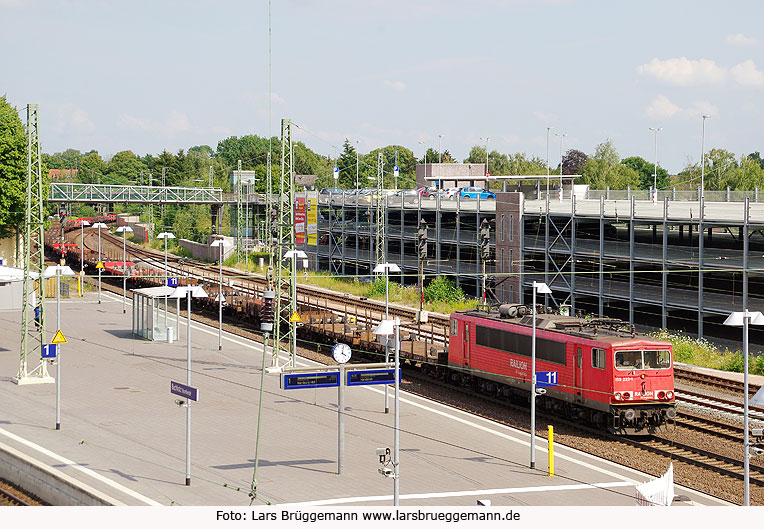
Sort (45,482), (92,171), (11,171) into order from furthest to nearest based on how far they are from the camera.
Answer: (92,171)
(11,171)
(45,482)

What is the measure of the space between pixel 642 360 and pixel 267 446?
37.8ft

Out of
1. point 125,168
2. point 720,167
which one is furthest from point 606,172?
point 125,168

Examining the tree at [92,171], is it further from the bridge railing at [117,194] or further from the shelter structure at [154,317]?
the shelter structure at [154,317]

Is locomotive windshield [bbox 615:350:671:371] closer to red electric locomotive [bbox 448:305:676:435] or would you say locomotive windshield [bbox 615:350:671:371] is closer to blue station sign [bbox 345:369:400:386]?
red electric locomotive [bbox 448:305:676:435]

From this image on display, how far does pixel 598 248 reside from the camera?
55.5 metres

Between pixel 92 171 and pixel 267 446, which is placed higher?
pixel 92 171

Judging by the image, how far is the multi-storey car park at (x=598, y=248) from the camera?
48.3 metres

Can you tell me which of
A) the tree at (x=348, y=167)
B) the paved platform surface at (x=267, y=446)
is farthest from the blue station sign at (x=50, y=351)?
the tree at (x=348, y=167)

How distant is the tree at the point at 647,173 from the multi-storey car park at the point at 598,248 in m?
75.0

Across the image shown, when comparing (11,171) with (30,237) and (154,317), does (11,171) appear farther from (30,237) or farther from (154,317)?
(30,237)

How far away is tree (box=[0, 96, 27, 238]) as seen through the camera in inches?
2712

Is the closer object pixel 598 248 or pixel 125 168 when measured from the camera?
pixel 598 248

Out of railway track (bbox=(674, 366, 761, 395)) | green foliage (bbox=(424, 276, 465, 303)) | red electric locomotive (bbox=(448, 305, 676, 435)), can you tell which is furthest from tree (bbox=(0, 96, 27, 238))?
railway track (bbox=(674, 366, 761, 395))

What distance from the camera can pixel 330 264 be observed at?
8475 centimetres
